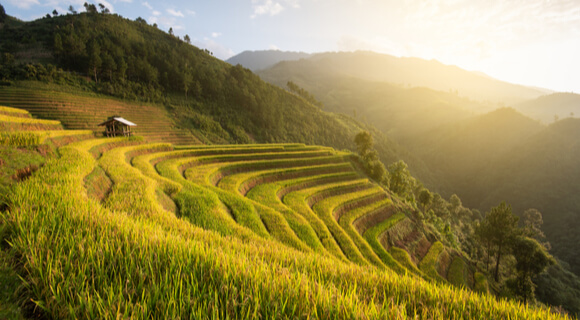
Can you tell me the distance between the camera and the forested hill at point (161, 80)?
53.6m

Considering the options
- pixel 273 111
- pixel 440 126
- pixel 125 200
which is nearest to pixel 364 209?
pixel 125 200

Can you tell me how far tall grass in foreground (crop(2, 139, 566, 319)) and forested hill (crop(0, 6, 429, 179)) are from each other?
50543 millimetres

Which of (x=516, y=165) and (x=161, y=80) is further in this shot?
(x=516, y=165)

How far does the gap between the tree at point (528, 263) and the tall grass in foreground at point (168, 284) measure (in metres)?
31.8

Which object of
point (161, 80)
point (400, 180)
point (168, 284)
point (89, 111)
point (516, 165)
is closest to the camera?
point (168, 284)

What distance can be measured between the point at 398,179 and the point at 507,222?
18806mm

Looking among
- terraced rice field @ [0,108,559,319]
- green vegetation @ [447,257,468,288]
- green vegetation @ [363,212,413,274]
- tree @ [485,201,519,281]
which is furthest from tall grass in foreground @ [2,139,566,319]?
tree @ [485,201,519,281]

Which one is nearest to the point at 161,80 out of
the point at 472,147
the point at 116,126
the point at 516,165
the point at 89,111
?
the point at 89,111

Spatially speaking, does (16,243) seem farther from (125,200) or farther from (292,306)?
(125,200)

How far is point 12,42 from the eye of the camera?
214 feet

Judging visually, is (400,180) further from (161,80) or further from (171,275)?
(161,80)

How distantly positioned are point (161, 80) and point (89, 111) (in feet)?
107

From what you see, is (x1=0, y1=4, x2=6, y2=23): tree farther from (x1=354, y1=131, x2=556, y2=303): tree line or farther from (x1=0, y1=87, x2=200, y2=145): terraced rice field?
(x1=354, y1=131, x2=556, y2=303): tree line

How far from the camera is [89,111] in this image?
40.5 meters
